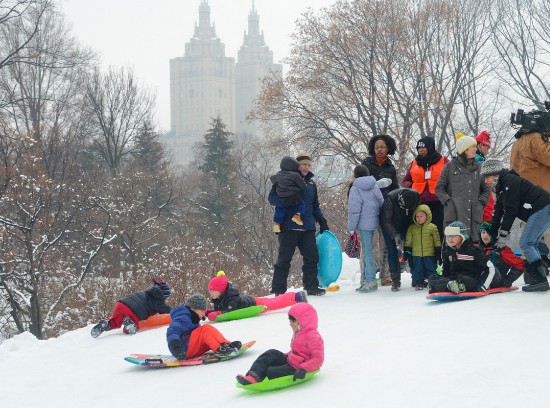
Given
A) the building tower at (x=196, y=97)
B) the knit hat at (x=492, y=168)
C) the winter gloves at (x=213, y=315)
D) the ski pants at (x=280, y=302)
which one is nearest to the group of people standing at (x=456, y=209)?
the knit hat at (x=492, y=168)

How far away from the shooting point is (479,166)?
10008 mm

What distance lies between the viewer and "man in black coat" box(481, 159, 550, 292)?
8547 mm

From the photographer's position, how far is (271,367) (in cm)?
588

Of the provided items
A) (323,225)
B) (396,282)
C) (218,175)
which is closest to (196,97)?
→ (218,175)

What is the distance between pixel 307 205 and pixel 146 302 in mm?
2725

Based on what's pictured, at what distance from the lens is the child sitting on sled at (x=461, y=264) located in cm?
881

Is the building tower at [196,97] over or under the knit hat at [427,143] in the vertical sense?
over

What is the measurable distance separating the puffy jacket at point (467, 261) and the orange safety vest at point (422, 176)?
5.41ft

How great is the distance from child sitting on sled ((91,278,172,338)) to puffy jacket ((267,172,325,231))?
199 centimetres

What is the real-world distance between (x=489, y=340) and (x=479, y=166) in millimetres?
4395

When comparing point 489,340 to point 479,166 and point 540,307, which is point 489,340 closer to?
point 540,307

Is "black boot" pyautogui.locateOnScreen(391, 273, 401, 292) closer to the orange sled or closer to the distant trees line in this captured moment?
the orange sled

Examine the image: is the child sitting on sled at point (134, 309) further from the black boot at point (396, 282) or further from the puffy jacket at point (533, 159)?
the puffy jacket at point (533, 159)

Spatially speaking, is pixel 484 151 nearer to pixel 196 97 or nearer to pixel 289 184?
pixel 289 184
